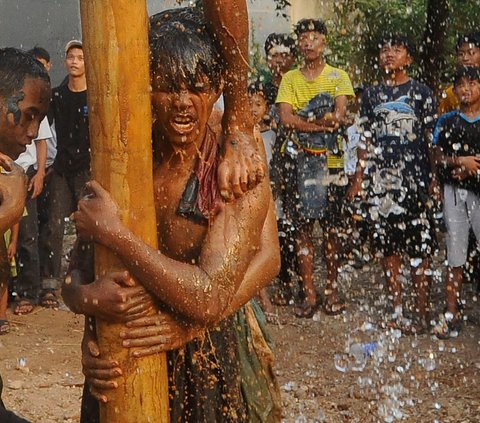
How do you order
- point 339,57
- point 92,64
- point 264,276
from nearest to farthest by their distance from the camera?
point 92,64 < point 264,276 < point 339,57

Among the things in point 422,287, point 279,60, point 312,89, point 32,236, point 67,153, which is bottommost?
point 422,287

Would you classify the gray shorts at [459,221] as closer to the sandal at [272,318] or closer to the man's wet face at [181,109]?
the sandal at [272,318]

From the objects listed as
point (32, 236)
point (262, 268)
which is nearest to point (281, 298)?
point (32, 236)

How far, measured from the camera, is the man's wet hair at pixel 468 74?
6887mm

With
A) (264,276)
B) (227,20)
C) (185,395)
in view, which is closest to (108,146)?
(227,20)

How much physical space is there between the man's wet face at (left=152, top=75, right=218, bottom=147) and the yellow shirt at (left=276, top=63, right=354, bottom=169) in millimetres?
4892

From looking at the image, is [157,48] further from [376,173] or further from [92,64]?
[376,173]

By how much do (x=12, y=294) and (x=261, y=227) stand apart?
18.8 ft

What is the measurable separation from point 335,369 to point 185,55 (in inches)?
159

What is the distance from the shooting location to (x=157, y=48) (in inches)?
107

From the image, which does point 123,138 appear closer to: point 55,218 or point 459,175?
point 459,175

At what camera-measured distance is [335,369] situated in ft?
20.8

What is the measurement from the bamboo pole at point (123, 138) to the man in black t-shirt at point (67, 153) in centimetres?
570

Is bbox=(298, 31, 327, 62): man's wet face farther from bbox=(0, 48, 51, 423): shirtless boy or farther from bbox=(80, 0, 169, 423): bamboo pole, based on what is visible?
bbox=(80, 0, 169, 423): bamboo pole
